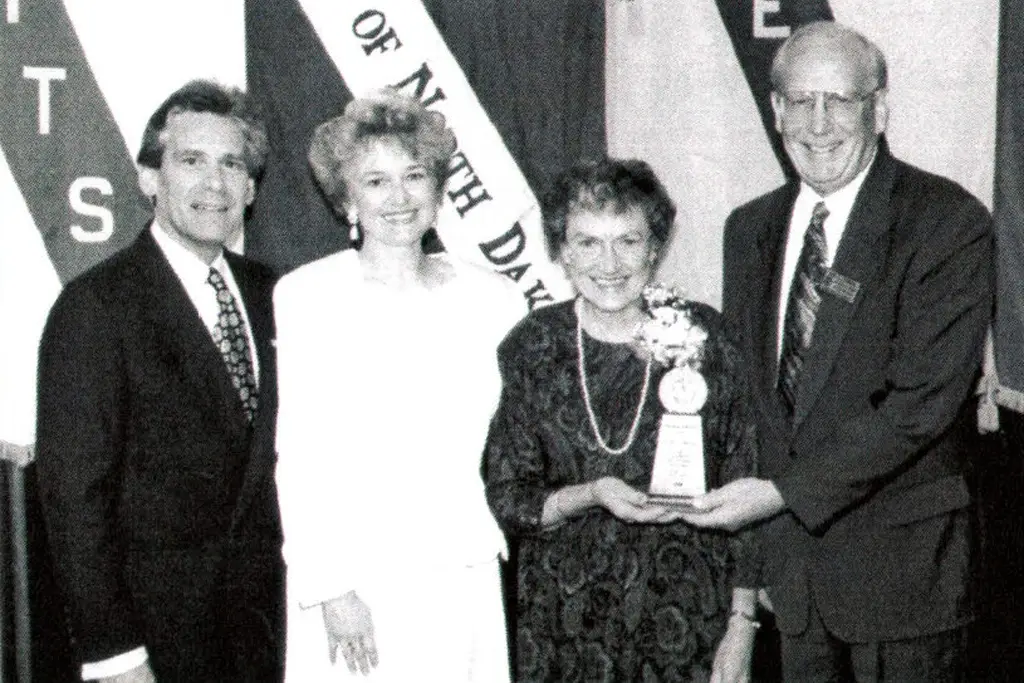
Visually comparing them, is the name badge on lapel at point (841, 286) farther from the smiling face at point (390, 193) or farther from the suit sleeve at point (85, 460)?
the suit sleeve at point (85, 460)

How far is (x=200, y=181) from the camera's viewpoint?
112 inches

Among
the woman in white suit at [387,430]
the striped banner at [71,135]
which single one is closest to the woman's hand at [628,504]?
the woman in white suit at [387,430]

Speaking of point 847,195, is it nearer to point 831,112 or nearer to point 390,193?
point 831,112

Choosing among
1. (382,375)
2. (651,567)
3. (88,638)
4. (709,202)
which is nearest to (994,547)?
(709,202)

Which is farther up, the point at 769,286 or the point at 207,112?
the point at 207,112

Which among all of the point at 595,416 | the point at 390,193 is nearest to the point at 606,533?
the point at 595,416

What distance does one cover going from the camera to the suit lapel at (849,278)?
106 inches

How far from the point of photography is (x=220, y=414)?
2.73m

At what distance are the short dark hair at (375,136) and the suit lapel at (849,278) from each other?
2.75 ft

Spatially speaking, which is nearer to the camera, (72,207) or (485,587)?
(485,587)

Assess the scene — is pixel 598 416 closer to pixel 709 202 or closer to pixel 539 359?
pixel 539 359

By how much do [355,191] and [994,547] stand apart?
2.15 meters

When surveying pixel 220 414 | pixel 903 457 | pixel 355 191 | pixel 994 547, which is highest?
pixel 355 191

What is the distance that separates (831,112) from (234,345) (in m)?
1.33
